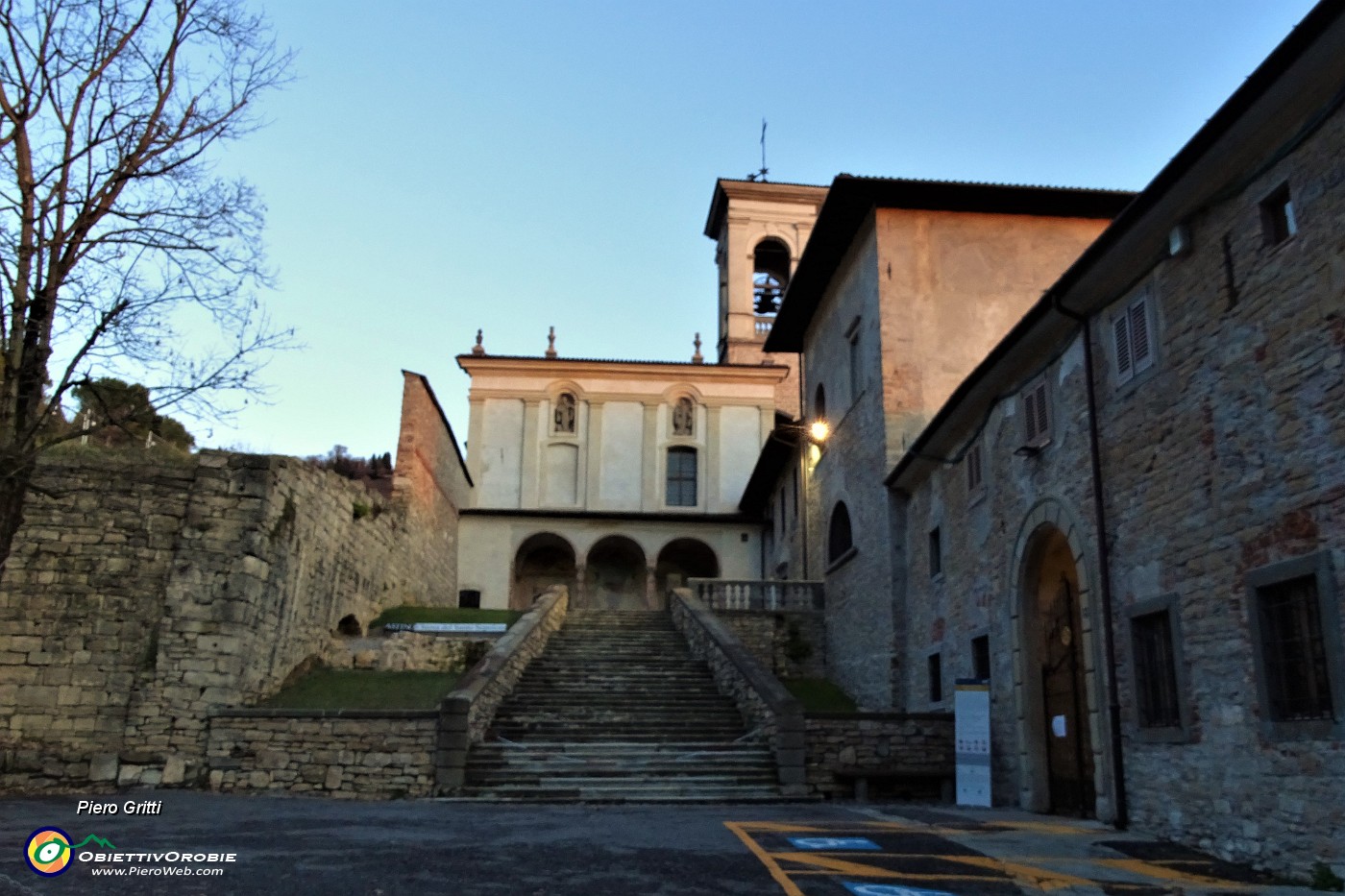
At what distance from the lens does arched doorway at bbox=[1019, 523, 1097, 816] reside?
11.3 meters

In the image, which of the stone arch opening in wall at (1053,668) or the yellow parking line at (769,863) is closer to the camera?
the yellow parking line at (769,863)

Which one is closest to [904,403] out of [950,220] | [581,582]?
[950,220]

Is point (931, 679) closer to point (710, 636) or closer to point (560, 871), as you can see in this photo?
point (710, 636)

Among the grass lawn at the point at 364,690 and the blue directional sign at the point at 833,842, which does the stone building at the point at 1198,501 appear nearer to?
the blue directional sign at the point at 833,842

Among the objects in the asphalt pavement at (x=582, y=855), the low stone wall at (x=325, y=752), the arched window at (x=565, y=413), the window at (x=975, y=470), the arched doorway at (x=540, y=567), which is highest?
the arched window at (x=565, y=413)

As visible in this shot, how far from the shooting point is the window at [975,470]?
13938 mm

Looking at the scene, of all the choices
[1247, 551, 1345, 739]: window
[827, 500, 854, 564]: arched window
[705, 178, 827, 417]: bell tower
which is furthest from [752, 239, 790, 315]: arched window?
[1247, 551, 1345, 739]: window

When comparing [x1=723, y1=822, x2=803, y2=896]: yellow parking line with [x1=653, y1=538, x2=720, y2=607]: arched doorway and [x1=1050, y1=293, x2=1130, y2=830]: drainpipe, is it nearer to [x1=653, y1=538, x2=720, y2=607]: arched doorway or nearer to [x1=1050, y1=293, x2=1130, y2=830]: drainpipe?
[x1=1050, y1=293, x2=1130, y2=830]: drainpipe

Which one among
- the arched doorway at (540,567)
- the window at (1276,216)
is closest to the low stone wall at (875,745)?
the window at (1276,216)

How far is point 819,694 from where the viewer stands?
19516mm

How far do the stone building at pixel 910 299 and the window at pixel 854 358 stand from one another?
0.05 m

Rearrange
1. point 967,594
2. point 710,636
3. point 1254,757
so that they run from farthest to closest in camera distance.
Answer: point 710,636 → point 967,594 → point 1254,757

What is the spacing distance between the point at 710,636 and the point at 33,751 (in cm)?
979

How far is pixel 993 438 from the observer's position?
13500mm
